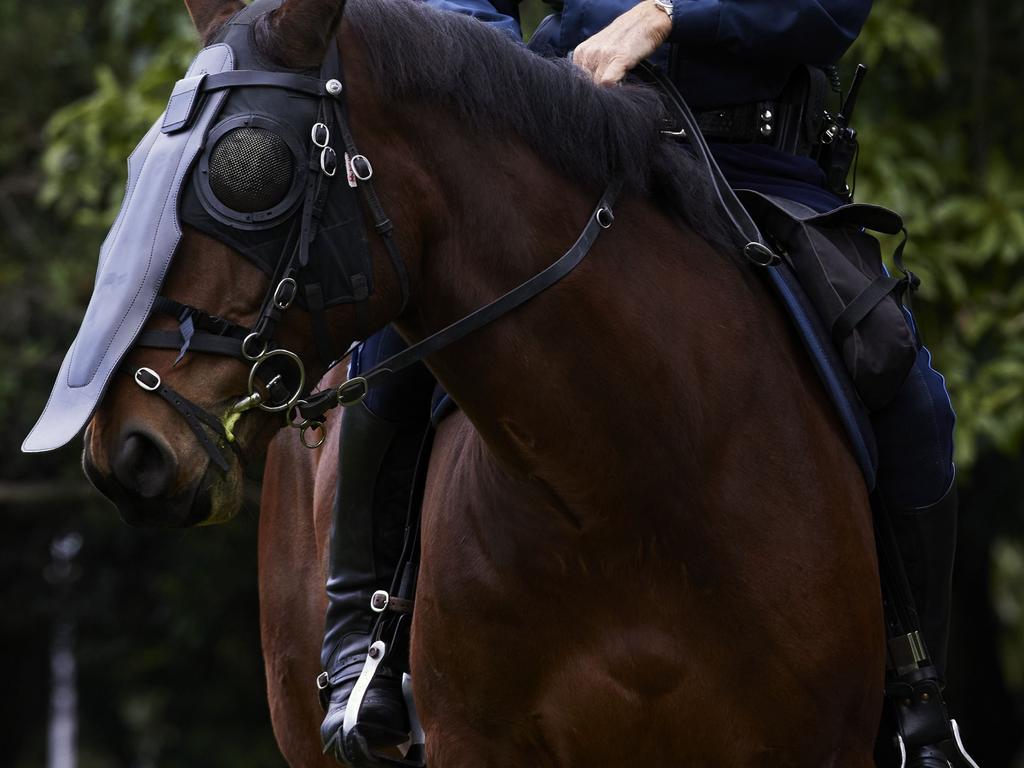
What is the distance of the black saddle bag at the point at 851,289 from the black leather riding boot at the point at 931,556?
28 centimetres

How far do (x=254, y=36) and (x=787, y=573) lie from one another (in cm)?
149

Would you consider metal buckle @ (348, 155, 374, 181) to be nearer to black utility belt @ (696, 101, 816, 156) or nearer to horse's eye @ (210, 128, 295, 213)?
horse's eye @ (210, 128, 295, 213)

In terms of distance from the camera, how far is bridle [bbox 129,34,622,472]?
262cm

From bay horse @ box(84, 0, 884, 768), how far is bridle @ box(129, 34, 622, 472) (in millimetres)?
42

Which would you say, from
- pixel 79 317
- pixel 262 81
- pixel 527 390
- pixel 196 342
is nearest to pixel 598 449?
pixel 527 390

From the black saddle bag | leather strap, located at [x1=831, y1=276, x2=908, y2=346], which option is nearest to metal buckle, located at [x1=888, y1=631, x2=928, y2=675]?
the black saddle bag

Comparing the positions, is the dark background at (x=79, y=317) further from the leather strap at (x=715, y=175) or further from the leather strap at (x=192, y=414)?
the leather strap at (x=192, y=414)

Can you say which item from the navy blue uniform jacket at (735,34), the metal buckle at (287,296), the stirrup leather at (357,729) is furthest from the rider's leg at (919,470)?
the metal buckle at (287,296)

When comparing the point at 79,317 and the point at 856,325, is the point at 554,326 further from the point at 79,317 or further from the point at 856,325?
the point at 79,317

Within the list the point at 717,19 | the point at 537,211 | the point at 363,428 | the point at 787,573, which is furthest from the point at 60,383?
the point at 717,19

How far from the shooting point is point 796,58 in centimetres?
362

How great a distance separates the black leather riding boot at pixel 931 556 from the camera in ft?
11.4

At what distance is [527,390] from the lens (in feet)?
9.87

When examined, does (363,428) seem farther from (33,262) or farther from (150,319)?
(33,262)
